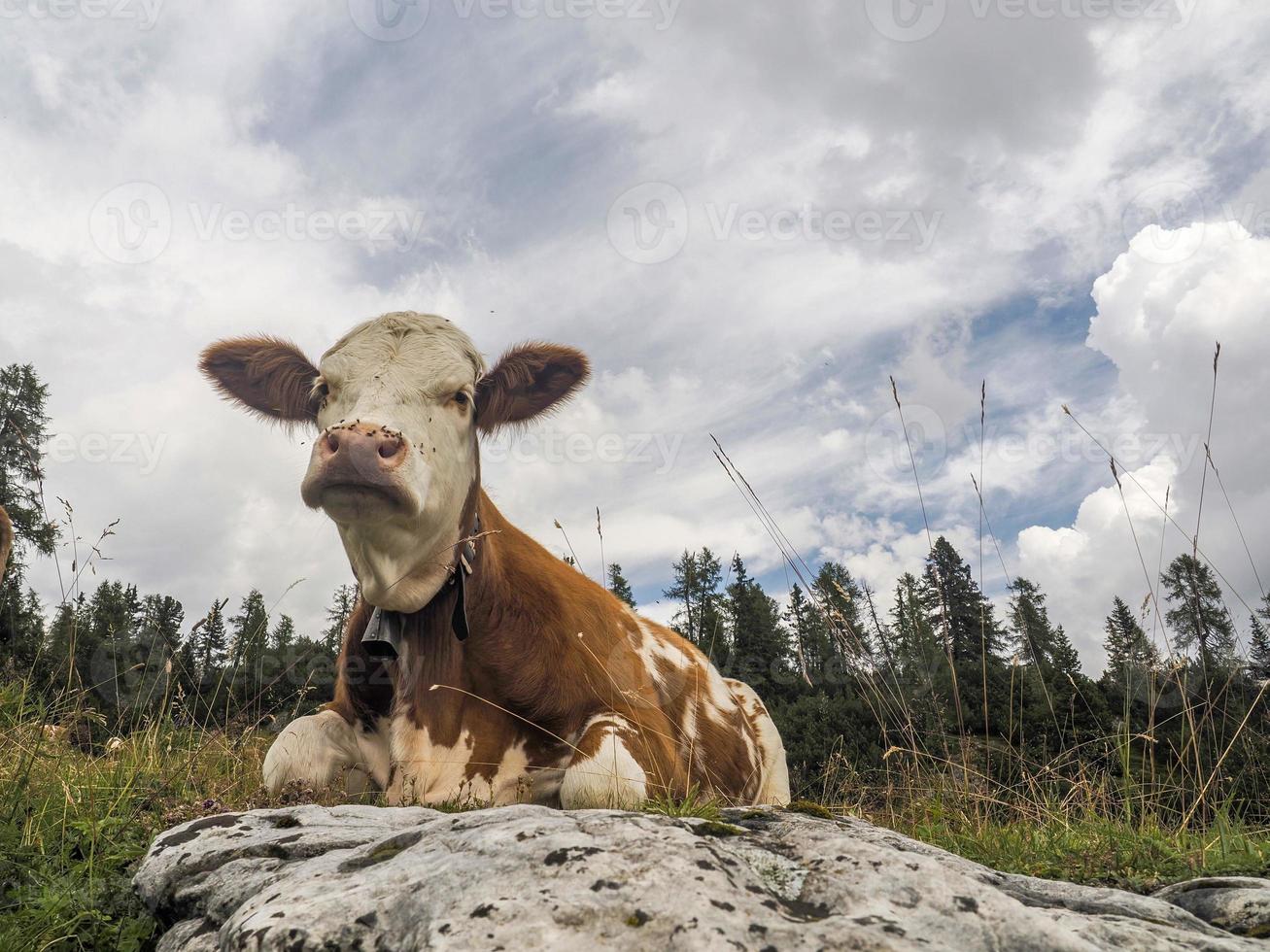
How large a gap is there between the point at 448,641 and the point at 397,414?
1202 millimetres

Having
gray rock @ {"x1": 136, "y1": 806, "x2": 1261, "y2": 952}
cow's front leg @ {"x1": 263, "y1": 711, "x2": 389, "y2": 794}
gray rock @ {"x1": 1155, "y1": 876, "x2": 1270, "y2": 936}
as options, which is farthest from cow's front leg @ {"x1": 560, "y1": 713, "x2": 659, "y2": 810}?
gray rock @ {"x1": 1155, "y1": 876, "x2": 1270, "y2": 936}

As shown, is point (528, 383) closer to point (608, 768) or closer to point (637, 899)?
point (608, 768)

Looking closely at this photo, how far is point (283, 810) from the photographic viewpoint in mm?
2547

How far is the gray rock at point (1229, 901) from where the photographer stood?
1951 millimetres

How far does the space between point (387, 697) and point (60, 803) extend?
1474 mm

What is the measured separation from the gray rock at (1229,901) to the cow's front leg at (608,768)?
1919 mm

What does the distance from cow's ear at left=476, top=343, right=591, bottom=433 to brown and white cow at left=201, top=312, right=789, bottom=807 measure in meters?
0.05

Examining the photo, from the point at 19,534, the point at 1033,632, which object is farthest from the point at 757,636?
the point at 19,534

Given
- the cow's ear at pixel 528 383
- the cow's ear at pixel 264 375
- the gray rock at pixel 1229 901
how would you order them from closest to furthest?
the gray rock at pixel 1229 901 → the cow's ear at pixel 528 383 → the cow's ear at pixel 264 375

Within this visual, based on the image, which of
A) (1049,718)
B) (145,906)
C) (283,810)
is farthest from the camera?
(1049,718)

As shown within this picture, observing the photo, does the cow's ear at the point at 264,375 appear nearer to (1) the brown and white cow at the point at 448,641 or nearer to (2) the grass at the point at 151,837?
(1) the brown and white cow at the point at 448,641

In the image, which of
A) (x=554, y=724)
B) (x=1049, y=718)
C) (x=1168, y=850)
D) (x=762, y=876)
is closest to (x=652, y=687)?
(x=554, y=724)

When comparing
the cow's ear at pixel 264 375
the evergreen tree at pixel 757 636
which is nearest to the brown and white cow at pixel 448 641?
the cow's ear at pixel 264 375

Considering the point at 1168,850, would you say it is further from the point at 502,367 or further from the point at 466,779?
the point at 502,367
